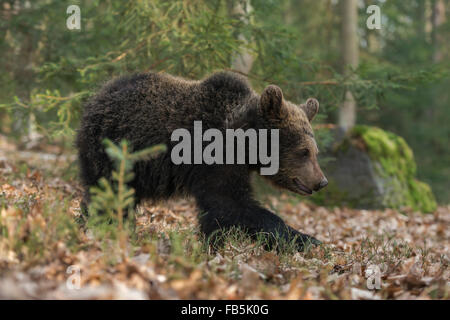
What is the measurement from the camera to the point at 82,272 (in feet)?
10.6

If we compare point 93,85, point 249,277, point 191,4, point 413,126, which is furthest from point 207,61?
point 413,126

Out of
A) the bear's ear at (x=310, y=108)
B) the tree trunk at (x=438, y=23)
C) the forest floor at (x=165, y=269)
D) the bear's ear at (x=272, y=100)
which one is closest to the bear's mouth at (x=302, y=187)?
the forest floor at (x=165, y=269)

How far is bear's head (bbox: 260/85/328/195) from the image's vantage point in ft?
17.0

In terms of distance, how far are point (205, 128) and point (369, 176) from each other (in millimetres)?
6741

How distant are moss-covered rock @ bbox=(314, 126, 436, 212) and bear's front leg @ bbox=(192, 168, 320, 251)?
5.97 metres

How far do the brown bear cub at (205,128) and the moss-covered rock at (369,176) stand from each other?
5616 mm

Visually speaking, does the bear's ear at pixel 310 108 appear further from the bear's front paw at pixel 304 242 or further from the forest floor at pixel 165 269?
the forest floor at pixel 165 269

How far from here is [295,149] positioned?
525 cm

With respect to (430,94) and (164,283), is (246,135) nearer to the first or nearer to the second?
(164,283)

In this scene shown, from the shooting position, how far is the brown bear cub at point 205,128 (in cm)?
501

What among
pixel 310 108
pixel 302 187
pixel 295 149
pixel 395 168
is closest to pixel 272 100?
pixel 295 149

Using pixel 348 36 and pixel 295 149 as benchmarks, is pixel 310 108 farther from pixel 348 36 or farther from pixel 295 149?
pixel 348 36

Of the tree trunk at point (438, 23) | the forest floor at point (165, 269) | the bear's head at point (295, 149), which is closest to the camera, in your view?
the forest floor at point (165, 269)

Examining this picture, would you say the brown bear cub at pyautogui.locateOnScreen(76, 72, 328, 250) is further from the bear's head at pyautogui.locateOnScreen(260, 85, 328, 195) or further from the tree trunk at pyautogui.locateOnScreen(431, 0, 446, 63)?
the tree trunk at pyautogui.locateOnScreen(431, 0, 446, 63)
